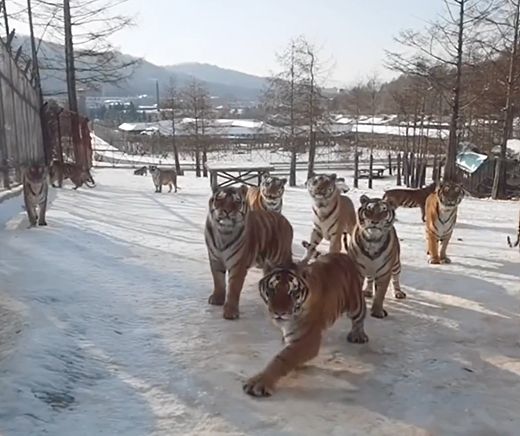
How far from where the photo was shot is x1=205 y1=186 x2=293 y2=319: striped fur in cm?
433

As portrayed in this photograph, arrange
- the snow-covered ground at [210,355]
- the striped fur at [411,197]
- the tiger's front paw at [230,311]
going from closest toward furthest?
the snow-covered ground at [210,355] → the tiger's front paw at [230,311] → the striped fur at [411,197]

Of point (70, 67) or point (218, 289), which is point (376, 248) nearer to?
point (218, 289)

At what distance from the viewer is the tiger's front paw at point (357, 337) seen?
3881 millimetres

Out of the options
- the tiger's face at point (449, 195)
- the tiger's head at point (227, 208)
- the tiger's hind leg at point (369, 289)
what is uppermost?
the tiger's head at point (227, 208)

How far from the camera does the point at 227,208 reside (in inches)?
170

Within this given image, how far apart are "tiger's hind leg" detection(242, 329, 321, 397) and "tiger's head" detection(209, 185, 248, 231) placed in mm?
1310

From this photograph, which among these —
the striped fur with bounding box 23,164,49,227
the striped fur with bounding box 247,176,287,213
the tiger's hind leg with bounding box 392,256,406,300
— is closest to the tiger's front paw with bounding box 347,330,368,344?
the tiger's hind leg with bounding box 392,256,406,300

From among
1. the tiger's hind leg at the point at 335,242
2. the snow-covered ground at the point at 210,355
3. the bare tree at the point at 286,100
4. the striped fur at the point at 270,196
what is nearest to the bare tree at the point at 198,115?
the bare tree at the point at 286,100

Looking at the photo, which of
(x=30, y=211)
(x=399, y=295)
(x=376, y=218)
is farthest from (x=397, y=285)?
(x=30, y=211)

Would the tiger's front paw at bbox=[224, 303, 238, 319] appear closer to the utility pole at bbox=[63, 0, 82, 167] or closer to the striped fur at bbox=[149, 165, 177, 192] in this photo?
the striped fur at bbox=[149, 165, 177, 192]

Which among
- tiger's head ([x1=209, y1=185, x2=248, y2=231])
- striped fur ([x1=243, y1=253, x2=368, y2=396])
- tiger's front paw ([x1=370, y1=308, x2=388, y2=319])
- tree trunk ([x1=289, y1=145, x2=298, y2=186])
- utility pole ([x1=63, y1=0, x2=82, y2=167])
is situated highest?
utility pole ([x1=63, y1=0, x2=82, y2=167])

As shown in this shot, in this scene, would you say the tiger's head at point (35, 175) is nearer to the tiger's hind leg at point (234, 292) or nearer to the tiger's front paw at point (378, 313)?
the tiger's hind leg at point (234, 292)

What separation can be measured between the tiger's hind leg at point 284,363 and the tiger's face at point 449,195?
3.64m

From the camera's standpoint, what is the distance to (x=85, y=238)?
707cm
